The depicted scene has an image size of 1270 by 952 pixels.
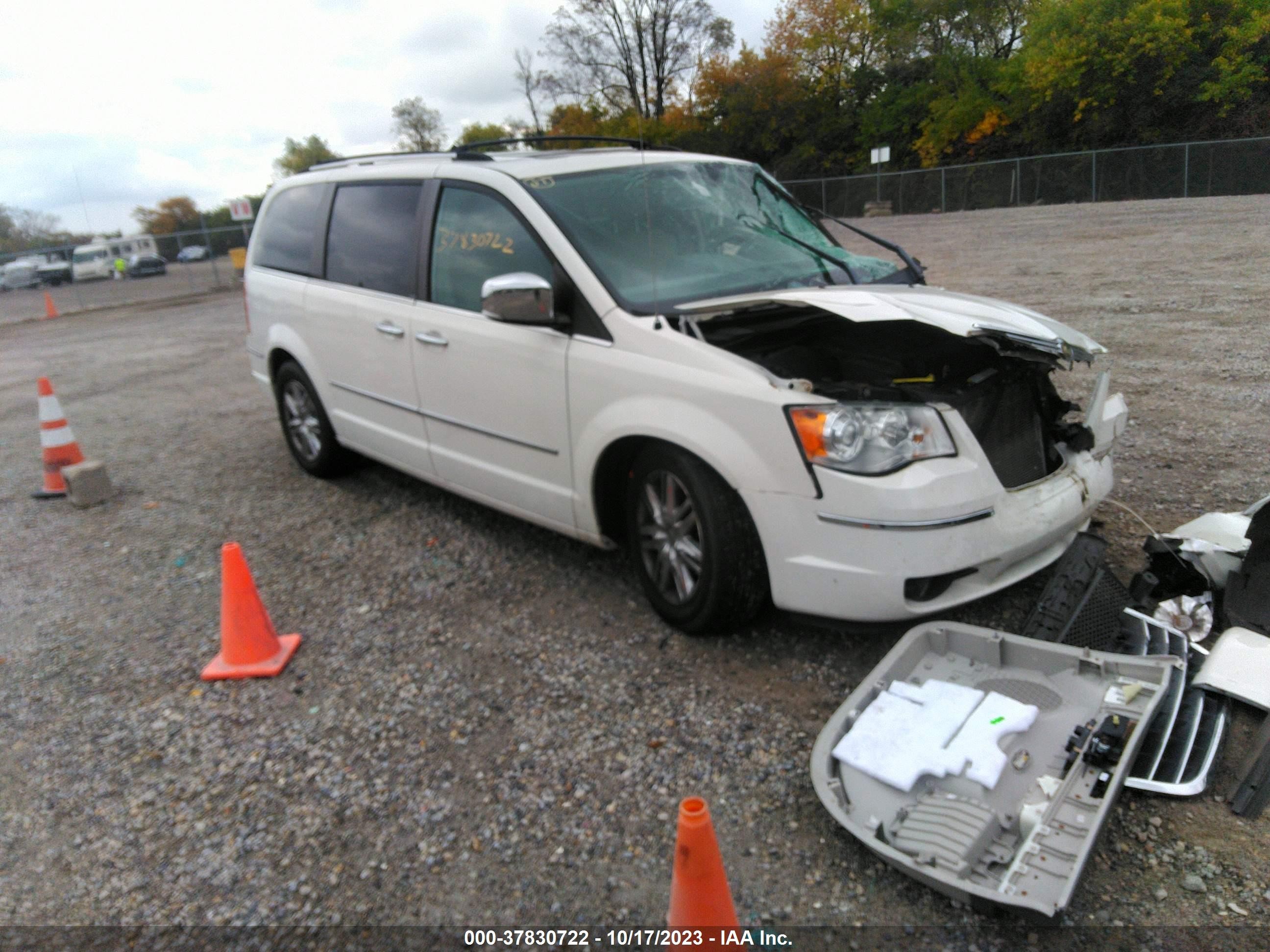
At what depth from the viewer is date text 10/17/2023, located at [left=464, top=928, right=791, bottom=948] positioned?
7.07 feet

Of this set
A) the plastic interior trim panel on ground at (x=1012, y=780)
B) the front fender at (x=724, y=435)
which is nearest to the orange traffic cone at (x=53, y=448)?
the front fender at (x=724, y=435)

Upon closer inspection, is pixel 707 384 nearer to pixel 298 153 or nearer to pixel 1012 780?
pixel 1012 780

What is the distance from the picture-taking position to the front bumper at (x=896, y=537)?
286 cm

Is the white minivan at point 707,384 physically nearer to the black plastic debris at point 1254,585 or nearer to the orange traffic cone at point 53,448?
the black plastic debris at point 1254,585

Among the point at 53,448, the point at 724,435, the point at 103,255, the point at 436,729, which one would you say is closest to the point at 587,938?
the point at 436,729

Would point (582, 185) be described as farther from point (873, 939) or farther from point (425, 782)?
point (873, 939)

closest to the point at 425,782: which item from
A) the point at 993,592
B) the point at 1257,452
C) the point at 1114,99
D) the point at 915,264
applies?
the point at 993,592

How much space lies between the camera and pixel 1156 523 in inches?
167

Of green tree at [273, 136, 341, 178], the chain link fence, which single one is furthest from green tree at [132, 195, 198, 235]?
the chain link fence

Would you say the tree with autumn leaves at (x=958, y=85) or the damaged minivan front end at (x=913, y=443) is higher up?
the tree with autumn leaves at (x=958, y=85)

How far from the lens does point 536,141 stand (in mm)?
4652

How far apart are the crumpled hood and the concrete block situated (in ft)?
15.1

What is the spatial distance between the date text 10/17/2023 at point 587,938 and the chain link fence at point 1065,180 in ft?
55.9

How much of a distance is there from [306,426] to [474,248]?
228cm
